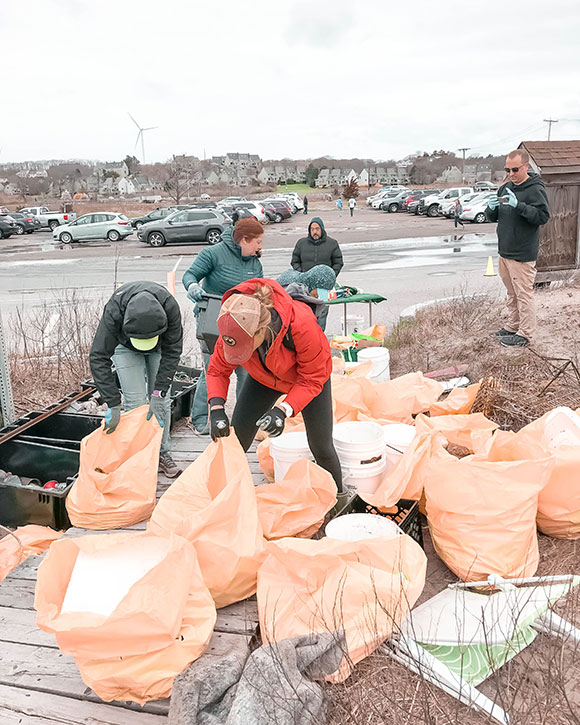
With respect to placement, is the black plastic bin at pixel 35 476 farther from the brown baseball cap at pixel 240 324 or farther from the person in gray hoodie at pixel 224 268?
the brown baseball cap at pixel 240 324

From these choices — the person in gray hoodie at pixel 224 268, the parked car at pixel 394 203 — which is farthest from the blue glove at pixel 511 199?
the parked car at pixel 394 203

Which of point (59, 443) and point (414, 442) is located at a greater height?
point (414, 442)

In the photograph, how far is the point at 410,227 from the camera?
74.7 feet

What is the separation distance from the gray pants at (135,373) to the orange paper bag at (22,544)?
787mm

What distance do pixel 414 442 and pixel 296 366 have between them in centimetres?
76

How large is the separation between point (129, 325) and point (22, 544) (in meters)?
1.18

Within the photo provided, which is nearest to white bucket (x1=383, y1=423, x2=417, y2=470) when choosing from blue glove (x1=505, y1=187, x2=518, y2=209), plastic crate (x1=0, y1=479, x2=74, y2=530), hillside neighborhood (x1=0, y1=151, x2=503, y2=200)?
plastic crate (x1=0, y1=479, x2=74, y2=530)

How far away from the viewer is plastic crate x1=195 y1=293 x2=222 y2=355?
3.58m

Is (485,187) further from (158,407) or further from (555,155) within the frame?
(158,407)

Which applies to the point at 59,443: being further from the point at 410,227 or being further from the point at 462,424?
the point at 410,227

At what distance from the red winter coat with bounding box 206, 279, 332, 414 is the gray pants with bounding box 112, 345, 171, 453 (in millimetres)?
865

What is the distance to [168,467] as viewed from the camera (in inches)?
139

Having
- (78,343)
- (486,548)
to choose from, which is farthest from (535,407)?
(78,343)

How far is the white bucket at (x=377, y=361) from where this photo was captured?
4527 millimetres
